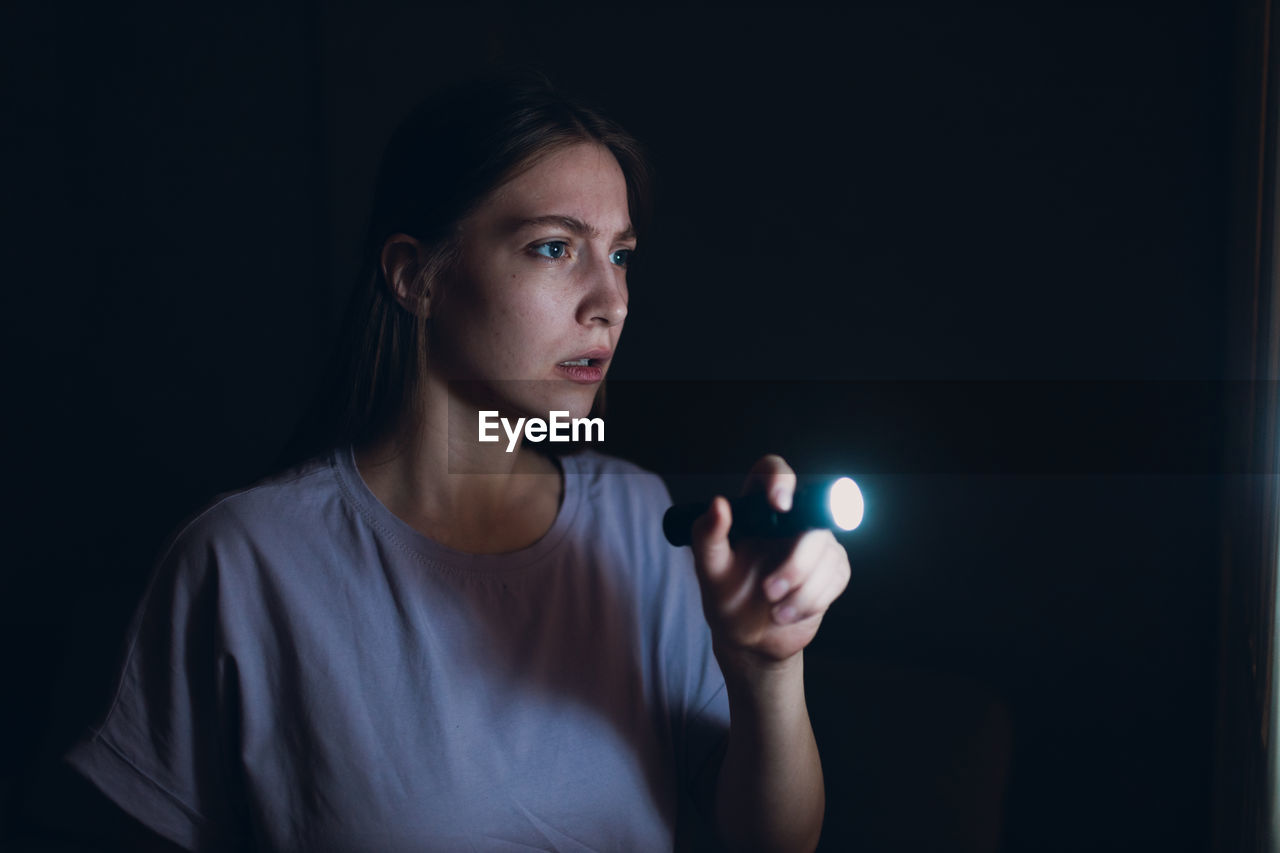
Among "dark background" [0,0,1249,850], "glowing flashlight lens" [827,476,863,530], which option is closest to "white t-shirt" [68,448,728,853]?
"dark background" [0,0,1249,850]

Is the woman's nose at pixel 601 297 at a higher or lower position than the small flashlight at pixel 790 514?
higher

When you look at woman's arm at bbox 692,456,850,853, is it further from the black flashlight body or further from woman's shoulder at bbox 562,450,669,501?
woman's shoulder at bbox 562,450,669,501

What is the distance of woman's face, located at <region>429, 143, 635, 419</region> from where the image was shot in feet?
2.86

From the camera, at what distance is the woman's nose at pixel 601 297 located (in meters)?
0.88

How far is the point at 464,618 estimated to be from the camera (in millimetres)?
879

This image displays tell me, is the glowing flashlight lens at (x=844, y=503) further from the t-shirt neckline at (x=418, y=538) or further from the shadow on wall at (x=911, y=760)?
the shadow on wall at (x=911, y=760)

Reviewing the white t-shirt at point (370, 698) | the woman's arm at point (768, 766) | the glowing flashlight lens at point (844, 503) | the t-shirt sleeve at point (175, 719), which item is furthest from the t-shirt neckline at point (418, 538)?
the glowing flashlight lens at point (844, 503)

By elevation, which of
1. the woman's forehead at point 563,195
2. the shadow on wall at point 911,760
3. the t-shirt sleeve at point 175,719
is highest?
the woman's forehead at point 563,195

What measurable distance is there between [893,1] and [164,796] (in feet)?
4.52

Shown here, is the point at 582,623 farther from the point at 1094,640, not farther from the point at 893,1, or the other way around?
the point at 893,1

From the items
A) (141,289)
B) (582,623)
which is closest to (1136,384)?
(582,623)

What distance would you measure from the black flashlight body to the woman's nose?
27 cm

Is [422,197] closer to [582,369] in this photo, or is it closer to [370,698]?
[582,369]

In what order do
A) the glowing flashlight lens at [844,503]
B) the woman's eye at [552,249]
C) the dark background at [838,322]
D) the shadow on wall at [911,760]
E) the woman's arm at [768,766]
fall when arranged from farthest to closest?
the dark background at [838,322], the shadow on wall at [911,760], the woman's eye at [552,249], the woman's arm at [768,766], the glowing flashlight lens at [844,503]
